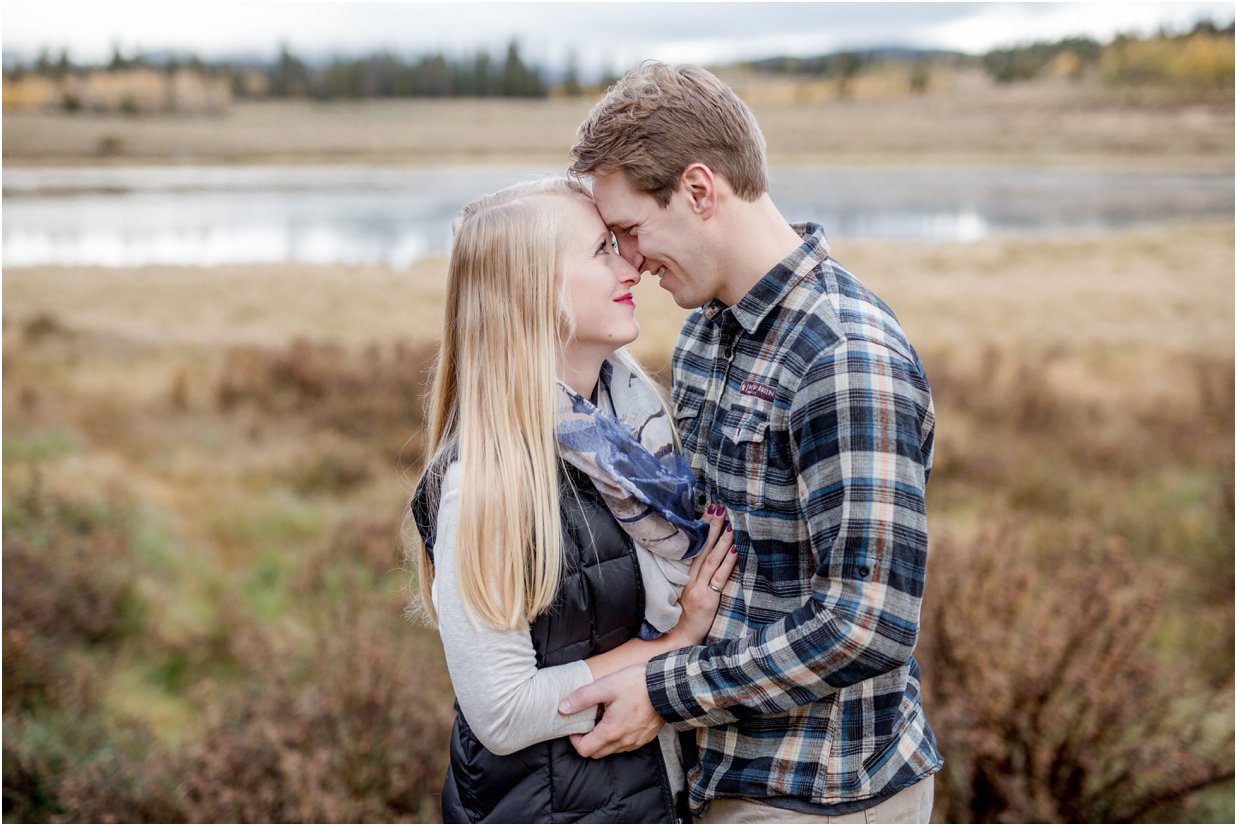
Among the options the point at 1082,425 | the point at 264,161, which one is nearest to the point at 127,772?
the point at 1082,425

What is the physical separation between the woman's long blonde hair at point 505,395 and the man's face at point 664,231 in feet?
0.32

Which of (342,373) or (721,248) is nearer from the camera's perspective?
(721,248)

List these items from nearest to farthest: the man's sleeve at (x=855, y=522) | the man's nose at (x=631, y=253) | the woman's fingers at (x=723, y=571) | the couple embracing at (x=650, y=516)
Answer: the man's sleeve at (x=855, y=522), the couple embracing at (x=650, y=516), the woman's fingers at (x=723, y=571), the man's nose at (x=631, y=253)

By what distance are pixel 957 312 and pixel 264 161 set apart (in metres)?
22.2

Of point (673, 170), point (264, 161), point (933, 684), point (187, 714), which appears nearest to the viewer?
point (673, 170)

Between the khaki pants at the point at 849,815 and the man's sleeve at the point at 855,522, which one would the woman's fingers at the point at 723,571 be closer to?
the man's sleeve at the point at 855,522

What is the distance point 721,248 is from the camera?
5.92 ft

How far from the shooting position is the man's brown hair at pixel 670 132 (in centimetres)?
173

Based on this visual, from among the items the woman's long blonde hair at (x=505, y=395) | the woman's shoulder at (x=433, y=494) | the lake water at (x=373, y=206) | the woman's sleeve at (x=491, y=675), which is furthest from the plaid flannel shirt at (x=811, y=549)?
the lake water at (x=373, y=206)

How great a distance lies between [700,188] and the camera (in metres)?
1.75

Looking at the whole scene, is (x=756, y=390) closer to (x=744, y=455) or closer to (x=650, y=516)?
(x=744, y=455)

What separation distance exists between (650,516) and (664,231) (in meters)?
0.55

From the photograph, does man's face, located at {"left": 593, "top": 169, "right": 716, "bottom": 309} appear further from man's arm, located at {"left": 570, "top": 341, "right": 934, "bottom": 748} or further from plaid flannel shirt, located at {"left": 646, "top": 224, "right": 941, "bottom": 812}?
man's arm, located at {"left": 570, "top": 341, "right": 934, "bottom": 748}

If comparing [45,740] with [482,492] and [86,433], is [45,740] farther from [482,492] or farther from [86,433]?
[86,433]
